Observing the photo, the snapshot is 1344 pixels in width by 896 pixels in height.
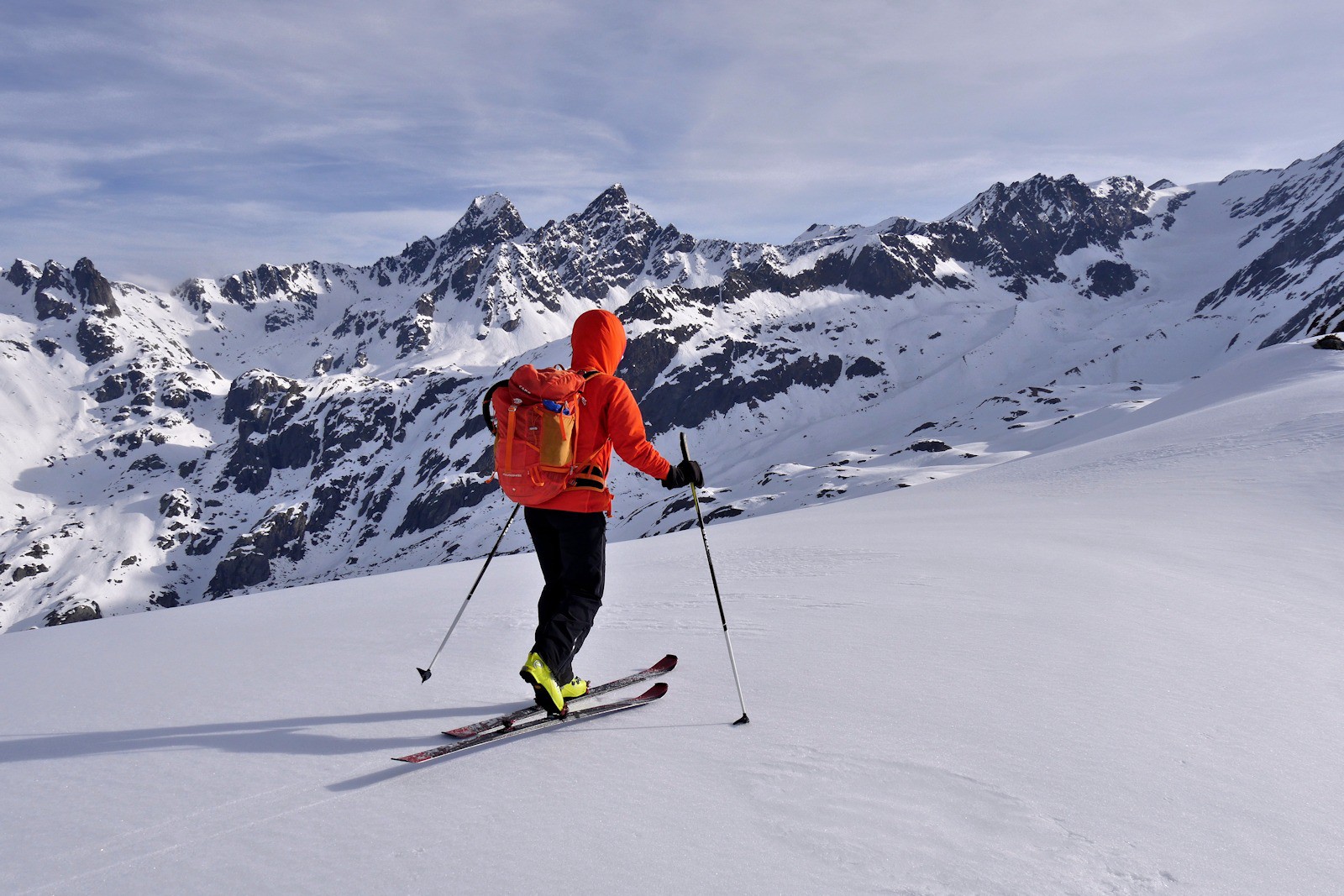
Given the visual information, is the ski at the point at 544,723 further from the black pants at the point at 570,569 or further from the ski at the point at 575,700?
the black pants at the point at 570,569

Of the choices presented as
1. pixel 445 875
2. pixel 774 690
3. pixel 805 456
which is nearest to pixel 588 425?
pixel 774 690

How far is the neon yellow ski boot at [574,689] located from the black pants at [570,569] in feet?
0.18

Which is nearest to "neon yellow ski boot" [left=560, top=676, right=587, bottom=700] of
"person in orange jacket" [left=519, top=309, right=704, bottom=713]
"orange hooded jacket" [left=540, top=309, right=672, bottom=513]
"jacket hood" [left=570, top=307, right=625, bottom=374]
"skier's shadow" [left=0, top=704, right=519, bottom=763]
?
"person in orange jacket" [left=519, top=309, right=704, bottom=713]

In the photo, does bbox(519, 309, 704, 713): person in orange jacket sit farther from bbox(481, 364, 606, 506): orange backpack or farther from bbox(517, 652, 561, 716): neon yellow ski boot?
bbox(517, 652, 561, 716): neon yellow ski boot

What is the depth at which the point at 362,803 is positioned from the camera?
120 inches

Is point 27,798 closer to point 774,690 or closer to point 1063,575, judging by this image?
point 774,690

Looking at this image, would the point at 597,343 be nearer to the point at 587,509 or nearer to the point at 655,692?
the point at 587,509

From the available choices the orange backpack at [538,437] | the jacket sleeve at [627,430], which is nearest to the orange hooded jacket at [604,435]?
the jacket sleeve at [627,430]

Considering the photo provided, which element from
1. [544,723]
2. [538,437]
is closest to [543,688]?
[544,723]

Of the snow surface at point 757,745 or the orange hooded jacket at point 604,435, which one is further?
the orange hooded jacket at point 604,435

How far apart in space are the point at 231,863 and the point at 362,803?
517 millimetres

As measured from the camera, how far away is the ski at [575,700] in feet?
12.8

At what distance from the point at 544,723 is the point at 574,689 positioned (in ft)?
1.34

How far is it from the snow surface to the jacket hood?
210 cm
